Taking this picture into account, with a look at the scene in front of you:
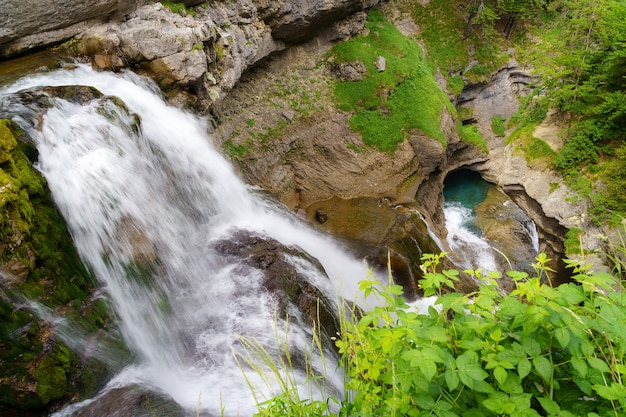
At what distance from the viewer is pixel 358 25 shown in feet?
59.0

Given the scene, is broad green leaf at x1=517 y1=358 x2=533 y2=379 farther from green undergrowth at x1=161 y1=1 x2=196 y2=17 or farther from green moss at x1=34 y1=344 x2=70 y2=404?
green undergrowth at x1=161 y1=1 x2=196 y2=17

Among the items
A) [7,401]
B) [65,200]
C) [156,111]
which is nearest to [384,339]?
[7,401]

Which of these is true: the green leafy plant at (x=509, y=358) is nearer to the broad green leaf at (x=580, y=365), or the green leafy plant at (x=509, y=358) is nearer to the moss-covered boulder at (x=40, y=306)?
the broad green leaf at (x=580, y=365)

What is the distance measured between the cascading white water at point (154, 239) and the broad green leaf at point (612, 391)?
4044 mm

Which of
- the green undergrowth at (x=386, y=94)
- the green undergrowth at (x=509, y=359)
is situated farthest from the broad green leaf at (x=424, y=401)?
the green undergrowth at (x=386, y=94)

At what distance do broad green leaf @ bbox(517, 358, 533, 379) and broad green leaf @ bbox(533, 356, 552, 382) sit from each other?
0.15ft

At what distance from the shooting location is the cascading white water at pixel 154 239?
5844 mm

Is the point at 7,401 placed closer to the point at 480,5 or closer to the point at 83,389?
the point at 83,389

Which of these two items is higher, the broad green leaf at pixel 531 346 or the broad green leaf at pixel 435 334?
the broad green leaf at pixel 435 334

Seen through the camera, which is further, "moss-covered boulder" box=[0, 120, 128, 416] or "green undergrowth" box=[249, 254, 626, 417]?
"moss-covered boulder" box=[0, 120, 128, 416]

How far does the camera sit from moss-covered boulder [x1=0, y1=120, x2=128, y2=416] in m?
4.54

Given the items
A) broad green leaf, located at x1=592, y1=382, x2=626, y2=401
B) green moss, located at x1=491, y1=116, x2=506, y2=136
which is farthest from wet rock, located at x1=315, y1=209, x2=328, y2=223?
green moss, located at x1=491, y1=116, x2=506, y2=136

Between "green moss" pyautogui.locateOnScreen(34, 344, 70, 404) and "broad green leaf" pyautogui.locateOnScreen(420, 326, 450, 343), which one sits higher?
"broad green leaf" pyautogui.locateOnScreen(420, 326, 450, 343)

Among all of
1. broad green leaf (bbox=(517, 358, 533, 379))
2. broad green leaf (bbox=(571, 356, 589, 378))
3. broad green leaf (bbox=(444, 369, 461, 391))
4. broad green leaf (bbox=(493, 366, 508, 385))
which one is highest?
broad green leaf (bbox=(444, 369, 461, 391))
